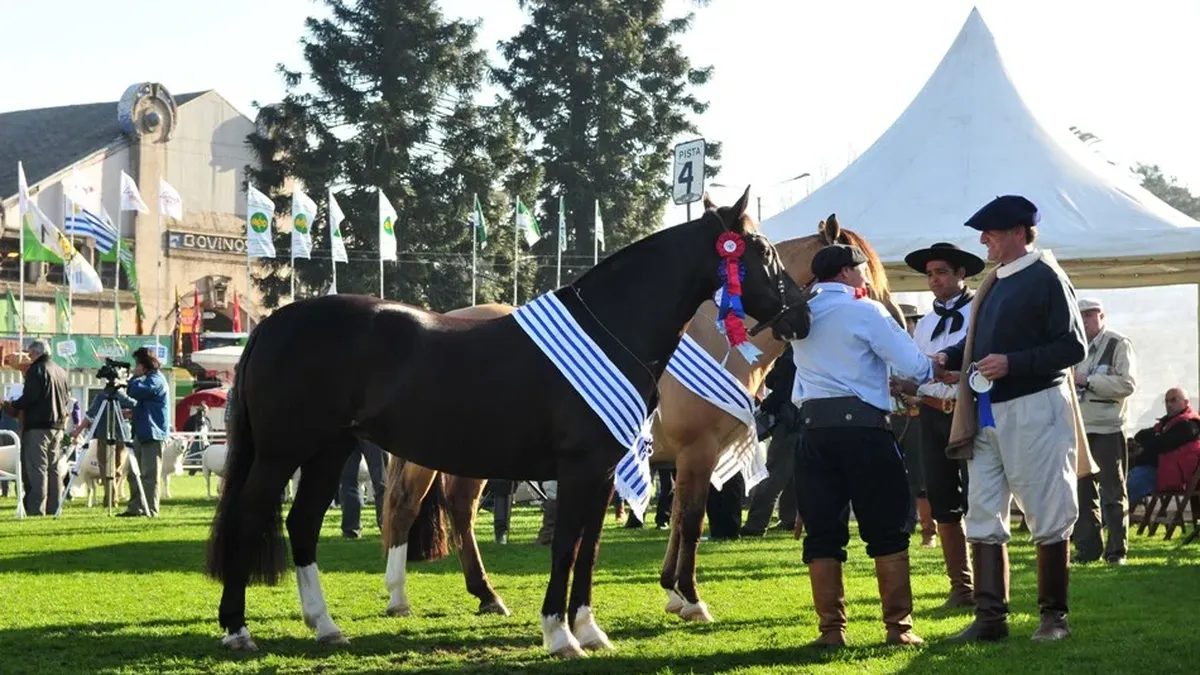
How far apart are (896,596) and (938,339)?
1.89 meters

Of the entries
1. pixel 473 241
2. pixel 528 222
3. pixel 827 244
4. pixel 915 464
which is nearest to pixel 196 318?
pixel 473 241

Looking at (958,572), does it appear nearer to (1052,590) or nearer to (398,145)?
(1052,590)

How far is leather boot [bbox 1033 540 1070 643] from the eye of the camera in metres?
7.00

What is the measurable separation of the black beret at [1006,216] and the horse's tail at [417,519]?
392 cm

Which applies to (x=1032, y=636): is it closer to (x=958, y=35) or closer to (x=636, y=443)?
(x=636, y=443)

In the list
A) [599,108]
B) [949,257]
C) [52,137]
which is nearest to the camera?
[949,257]

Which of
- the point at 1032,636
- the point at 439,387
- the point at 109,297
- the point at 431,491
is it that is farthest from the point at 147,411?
the point at 109,297

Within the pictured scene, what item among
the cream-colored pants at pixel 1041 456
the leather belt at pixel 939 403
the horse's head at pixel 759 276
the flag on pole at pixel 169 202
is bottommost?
the cream-colored pants at pixel 1041 456

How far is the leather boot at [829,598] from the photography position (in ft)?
23.0

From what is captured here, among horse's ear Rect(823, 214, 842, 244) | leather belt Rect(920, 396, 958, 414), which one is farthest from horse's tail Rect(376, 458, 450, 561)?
leather belt Rect(920, 396, 958, 414)

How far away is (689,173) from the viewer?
17312 millimetres

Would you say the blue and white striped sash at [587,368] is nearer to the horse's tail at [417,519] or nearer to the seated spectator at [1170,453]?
the horse's tail at [417,519]

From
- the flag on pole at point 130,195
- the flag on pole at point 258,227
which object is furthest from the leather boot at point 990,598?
the flag on pole at point 130,195

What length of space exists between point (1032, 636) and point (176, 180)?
54.3 meters
